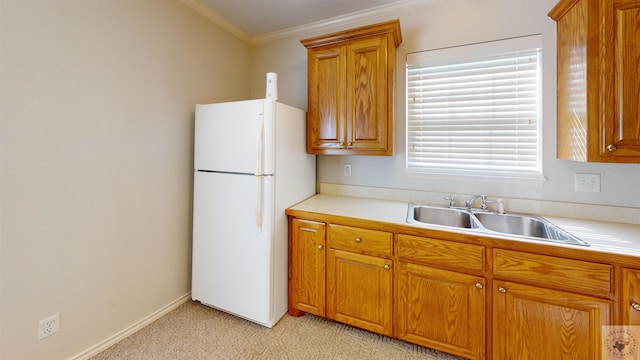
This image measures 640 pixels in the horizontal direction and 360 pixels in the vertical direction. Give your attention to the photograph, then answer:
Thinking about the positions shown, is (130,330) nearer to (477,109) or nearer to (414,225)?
(414,225)

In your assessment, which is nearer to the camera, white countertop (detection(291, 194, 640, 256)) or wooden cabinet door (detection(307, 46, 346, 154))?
white countertop (detection(291, 194, 640, 256))

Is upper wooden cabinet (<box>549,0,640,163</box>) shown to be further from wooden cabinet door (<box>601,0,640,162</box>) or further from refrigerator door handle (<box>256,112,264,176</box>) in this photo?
refrigerator door handle (<box>256,112,264,176</box>)

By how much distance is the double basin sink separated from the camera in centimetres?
171

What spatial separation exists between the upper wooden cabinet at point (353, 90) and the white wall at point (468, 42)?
28 centimetres

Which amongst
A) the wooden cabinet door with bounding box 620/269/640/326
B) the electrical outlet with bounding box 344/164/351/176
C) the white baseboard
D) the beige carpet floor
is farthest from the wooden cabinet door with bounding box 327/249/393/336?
the white baseboard

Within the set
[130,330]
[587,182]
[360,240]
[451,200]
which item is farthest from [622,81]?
[130,330]

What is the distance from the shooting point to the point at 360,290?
183cm

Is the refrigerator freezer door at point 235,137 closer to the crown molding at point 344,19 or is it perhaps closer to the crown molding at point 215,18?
the crown molding at point 215,18

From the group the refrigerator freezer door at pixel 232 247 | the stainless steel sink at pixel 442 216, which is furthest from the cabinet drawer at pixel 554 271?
the refrigerator freezer door at pixel 232 247

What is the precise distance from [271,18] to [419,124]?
1.65 meters

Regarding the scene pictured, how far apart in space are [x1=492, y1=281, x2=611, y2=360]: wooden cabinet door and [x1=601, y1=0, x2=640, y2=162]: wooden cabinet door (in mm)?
787

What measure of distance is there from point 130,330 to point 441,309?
209 centimetres

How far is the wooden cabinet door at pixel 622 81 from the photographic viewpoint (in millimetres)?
1349

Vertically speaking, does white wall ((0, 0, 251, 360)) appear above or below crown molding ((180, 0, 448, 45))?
below
